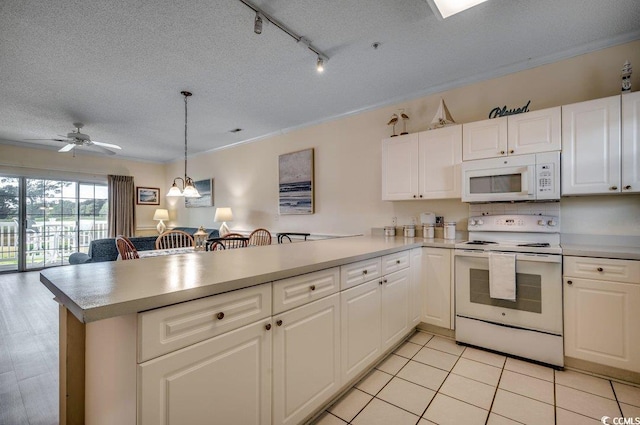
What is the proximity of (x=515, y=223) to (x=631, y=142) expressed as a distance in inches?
36.3

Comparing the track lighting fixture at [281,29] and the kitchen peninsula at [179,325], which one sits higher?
the track lighting fixture at [281,29]

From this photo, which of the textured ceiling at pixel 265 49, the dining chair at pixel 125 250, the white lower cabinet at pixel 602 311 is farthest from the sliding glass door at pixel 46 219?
the white lower cabinet at pixel 602 311

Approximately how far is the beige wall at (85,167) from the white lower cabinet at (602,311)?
8074mm

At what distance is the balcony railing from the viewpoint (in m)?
5.61

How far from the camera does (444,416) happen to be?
1653 millimetres

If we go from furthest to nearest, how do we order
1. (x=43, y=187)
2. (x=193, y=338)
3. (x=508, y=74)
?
(x=43, y=187) < (x=508, y=74) < (x=193, y=338)

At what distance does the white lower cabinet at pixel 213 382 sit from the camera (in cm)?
95

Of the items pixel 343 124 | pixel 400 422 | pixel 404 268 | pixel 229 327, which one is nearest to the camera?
pixel 229 327

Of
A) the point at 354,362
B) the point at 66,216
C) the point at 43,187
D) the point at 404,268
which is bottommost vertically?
the point at 354,362

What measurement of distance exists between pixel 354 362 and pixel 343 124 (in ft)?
10.0

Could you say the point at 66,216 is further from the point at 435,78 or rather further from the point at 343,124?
the point at 435,78

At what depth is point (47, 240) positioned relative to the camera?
19.8 ft

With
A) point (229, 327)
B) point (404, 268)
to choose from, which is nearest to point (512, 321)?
point (404, 268)

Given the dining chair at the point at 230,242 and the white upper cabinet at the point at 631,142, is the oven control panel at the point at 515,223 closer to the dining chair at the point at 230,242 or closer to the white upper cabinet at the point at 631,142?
the white upper cabinet at the point at 631,142
